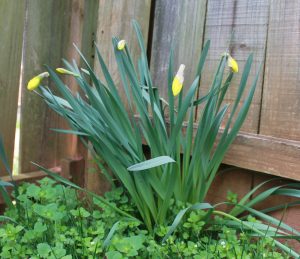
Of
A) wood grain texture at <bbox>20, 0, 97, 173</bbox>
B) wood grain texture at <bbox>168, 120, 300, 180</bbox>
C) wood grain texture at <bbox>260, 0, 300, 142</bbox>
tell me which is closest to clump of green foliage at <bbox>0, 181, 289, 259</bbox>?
wood grain texture at <bbox>168, 120, 300, 180</bbox>

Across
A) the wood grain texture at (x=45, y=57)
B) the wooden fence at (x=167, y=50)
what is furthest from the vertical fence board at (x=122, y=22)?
the wood grain texture at (x=45, y=57)

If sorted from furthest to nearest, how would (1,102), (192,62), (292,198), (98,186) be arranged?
(1,102) < (98,186) < (192,62) < (292,198)

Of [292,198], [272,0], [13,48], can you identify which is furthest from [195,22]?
[13,48]

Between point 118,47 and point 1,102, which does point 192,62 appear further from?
point 1,102

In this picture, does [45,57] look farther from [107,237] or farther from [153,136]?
[107,237]

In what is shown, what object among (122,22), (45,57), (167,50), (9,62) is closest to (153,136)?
(167,50)

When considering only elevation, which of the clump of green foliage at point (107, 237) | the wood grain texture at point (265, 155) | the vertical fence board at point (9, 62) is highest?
the vertical fence board at point (9, 62)

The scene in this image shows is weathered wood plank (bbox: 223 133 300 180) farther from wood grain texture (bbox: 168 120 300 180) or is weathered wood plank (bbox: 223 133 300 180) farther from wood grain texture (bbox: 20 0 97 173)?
wood grain texture (bbox: 20 0 97 173)

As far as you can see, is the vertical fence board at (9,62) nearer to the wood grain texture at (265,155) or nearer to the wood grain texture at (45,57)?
the wood grain texture at (45,57)
